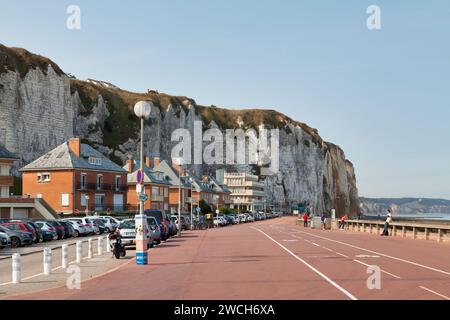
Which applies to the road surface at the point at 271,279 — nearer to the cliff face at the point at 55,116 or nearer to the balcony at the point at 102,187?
the balcony at the point at 102,187

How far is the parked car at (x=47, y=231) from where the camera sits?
44.3m

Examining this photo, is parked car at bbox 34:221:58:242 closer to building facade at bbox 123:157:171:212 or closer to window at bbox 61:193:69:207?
window at bbox 61:193:69:207

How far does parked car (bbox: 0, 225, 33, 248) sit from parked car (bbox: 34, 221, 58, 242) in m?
5.13

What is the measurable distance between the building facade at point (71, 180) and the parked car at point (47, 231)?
33.8 metres

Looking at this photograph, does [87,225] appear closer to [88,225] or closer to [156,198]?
[88,225]

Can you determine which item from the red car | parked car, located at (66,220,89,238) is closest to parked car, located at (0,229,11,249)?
the red car

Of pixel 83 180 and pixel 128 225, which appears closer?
pixel 128 225

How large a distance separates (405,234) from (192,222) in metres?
29.1

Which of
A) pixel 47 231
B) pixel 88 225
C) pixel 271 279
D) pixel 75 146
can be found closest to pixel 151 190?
pixel 75 146

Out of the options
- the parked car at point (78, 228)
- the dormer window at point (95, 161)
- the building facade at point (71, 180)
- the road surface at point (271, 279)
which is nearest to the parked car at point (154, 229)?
the road surface at point (271, 279)

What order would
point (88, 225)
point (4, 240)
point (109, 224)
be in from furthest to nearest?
1. point (109, 224)
2. point (88, 225)
3. point (4, 240)

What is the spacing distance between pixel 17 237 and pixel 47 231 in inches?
271

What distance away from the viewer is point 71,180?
268 feet
